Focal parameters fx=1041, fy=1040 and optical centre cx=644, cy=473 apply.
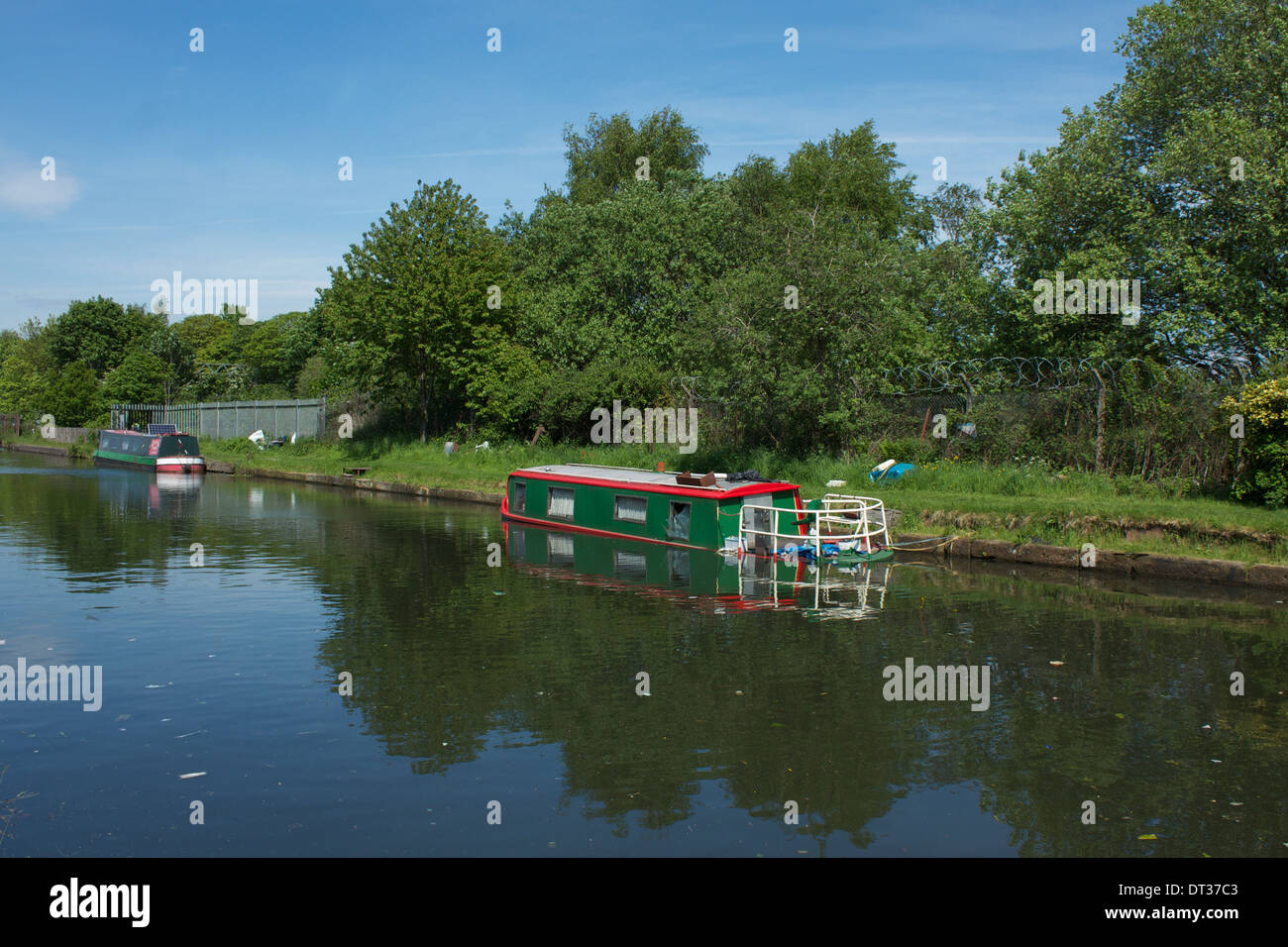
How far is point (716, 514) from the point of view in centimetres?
1911

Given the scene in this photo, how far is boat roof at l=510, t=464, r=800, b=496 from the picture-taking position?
19203mm

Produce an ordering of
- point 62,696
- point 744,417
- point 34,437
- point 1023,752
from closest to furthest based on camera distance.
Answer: point 1023,752
point 62,696
point 744,417
point 34,437

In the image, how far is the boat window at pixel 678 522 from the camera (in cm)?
1995

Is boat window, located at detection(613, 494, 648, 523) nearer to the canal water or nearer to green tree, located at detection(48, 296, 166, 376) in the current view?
the canal water

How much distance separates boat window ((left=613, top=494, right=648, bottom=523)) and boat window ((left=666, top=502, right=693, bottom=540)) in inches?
30.1

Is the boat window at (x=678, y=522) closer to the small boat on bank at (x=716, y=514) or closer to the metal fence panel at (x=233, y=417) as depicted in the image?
the small boat on bank at (x=716, y=514)

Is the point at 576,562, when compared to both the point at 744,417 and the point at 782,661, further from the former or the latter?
the point at 744,417

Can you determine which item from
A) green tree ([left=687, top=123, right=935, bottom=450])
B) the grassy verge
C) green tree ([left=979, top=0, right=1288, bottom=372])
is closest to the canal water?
the grassy verge

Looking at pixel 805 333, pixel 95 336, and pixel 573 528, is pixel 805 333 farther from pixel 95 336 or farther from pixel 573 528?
pixel 95 336

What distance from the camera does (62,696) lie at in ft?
33.0

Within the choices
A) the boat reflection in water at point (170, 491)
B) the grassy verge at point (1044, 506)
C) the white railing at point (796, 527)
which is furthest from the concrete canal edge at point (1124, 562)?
the boat reflection in water at point (170, 491)

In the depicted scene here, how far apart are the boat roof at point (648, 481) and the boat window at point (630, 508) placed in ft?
0.96
